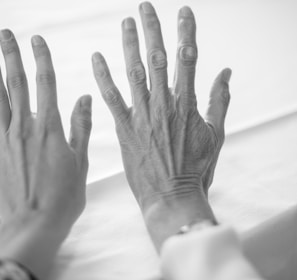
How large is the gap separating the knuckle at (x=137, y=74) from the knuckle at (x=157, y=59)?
2 cm

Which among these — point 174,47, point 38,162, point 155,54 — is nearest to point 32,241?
point 38,162

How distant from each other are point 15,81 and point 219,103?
0.33 meters

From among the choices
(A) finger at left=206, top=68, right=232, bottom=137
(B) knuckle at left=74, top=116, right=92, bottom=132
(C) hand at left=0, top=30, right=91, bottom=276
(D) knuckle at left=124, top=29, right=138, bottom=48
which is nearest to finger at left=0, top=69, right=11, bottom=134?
(C) hand at left=0, top=30, right=91, bottom=276

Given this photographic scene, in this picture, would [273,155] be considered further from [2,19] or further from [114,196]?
[2,19]

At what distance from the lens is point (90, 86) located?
3.27 feet

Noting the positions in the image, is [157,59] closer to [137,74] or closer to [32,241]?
[137,74]

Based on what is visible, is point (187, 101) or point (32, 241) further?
point (187, 101)

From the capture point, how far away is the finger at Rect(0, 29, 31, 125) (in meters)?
0.74

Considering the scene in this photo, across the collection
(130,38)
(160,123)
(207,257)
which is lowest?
(207,257)

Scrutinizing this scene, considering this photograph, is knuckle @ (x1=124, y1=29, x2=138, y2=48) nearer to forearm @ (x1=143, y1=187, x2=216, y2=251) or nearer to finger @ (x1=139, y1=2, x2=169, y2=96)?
finger @ (x1=139, y1=2, x2=169, y2=96)

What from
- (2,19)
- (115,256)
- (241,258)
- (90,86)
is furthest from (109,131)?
(2,19)

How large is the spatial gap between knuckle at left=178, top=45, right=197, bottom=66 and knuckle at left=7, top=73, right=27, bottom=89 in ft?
0.80

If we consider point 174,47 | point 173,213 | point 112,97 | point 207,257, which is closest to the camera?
point 207,257

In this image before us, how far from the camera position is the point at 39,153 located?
0.70m
